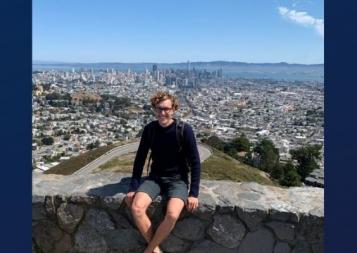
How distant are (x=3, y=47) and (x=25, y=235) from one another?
0.72 metres

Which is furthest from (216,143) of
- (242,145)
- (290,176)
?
(290,176)

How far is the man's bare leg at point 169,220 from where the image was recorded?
320cm

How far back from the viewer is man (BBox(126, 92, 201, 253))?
10.7ft

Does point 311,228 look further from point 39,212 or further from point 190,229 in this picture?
point 39,212

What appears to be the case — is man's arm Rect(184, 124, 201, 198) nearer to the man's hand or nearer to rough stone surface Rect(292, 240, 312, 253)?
the man's hand

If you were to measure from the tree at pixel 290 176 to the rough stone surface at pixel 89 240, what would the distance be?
11.4m

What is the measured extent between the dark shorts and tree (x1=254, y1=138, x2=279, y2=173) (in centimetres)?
1582

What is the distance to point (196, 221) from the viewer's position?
339cm

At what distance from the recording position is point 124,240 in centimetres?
350

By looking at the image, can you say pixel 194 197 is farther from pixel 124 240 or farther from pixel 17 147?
pixel 17 147

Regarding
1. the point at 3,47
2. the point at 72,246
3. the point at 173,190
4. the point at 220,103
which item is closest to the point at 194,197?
the point at 173,190

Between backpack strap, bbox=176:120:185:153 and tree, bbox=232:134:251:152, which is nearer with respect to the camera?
backpack strap, bbox=176:120:185:153

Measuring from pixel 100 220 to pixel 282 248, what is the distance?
4.26 feet

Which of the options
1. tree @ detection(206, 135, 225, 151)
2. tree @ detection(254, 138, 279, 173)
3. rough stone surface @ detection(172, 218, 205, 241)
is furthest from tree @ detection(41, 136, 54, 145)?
rough stone surface @ detection(172, 218, 205, 241)
